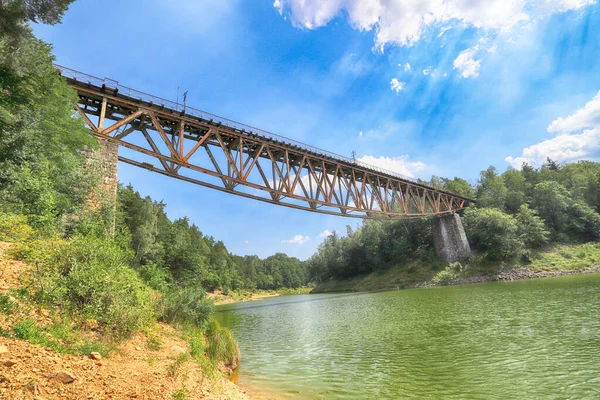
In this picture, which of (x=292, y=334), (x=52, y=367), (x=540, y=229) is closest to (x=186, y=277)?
(x=292, y=334)

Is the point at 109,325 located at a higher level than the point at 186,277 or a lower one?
lower

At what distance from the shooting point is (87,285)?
827 centimetres

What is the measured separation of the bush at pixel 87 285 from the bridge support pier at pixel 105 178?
274 inches

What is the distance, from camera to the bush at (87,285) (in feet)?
25.5

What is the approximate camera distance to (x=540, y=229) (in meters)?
48.9

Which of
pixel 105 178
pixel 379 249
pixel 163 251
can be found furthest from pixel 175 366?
pixel 379 249

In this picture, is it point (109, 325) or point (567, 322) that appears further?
point (567, 322)

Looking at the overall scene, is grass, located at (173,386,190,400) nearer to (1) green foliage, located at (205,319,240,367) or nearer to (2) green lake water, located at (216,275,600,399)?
(2) green lake water, located at (216,275,600,399)

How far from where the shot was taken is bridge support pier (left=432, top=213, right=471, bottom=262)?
5205 cm

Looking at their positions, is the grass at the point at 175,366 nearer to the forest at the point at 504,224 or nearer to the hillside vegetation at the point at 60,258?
the hillside vegetation at the point at 60,258

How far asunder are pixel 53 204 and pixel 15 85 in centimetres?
678

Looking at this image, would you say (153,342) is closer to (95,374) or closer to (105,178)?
(95,374)

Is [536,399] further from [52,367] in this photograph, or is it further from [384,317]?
[384,317]

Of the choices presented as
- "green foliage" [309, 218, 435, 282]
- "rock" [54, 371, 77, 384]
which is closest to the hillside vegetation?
"rock" [54, 371, 77, 384]
